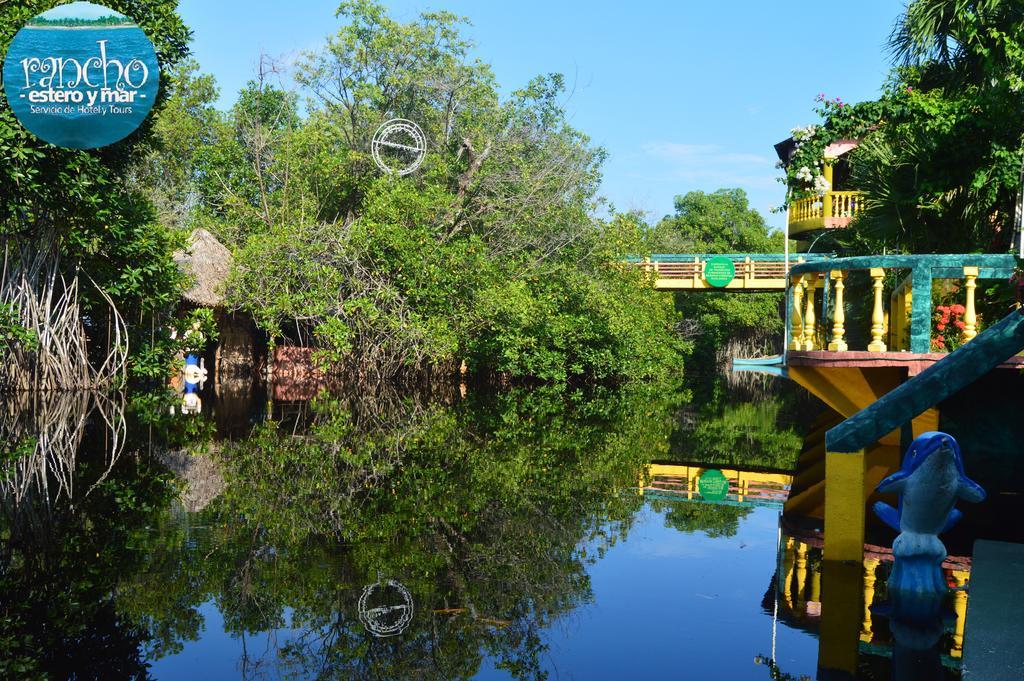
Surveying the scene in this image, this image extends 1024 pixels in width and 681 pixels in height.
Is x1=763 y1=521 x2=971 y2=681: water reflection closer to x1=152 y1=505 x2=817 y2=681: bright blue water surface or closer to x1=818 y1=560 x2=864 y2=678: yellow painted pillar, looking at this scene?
x1=818 y1=560 x2=864 y2=678: yellow painted pillar

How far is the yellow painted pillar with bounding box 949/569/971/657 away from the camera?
5027mm

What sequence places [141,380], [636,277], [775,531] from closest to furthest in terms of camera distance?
[775,531], [141,380], [636,277]

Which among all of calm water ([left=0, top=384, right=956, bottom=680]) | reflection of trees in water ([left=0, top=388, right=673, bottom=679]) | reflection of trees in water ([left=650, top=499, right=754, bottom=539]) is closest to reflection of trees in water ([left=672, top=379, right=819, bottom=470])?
calm water ([left=0, top=384, right=956, bottom=680])

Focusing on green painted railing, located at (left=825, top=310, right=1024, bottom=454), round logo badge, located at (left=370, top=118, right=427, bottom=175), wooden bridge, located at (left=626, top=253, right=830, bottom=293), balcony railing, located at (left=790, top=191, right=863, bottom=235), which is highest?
round logo badge, located at (left=370, top=118, right=427, bottom=175)

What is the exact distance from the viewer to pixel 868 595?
6129 millimetres

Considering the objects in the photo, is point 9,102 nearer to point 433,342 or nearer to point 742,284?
point 433,342

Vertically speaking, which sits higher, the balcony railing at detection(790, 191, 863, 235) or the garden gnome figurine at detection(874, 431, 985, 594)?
the balcony railing at detection(790, 191, 863, 235)

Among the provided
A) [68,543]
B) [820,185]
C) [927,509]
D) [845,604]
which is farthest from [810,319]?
[68,543]

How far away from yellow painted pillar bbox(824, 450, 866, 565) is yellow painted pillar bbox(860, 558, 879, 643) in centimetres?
13

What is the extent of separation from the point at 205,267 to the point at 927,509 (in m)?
21.8

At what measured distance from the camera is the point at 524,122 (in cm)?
3141

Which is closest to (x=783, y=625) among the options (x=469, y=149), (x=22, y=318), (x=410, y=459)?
(x=410, y=459)

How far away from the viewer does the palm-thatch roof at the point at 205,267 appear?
953 inches

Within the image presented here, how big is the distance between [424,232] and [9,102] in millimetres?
9876
